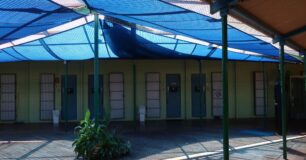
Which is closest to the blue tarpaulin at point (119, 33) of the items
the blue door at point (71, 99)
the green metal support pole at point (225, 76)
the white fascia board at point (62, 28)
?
the white fascia board at point (62, 28)

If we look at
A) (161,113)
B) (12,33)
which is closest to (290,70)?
(161,113)

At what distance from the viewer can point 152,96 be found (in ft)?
52.1

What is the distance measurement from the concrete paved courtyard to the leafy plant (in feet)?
0.94

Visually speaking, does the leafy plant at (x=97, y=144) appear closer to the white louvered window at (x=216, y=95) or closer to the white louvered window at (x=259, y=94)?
the white louvered window at (x=216, y=95)

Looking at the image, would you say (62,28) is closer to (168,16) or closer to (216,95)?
(168,16)

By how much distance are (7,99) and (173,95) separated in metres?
6.75

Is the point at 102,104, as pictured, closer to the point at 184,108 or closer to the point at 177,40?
the point at 184,108

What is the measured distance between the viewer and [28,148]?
9.23 m

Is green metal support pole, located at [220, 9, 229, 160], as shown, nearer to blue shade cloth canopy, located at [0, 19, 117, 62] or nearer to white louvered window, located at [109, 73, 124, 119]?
blue shade cloth canopy, located at [0, 19, 117, 62]

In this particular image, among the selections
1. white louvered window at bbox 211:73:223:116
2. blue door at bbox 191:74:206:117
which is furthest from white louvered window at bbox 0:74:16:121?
white louvered window at bbox 211:73:223:116

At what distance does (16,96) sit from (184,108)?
689 centimetres

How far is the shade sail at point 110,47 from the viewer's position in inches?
401

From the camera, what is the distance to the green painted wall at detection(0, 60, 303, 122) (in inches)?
605

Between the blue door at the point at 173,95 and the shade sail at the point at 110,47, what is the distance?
9.27 ft
